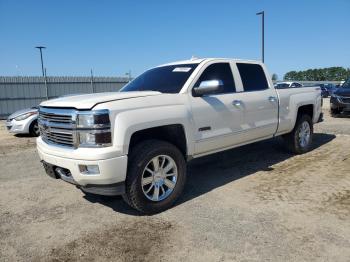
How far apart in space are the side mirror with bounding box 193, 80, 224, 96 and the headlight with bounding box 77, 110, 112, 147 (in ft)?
4.65

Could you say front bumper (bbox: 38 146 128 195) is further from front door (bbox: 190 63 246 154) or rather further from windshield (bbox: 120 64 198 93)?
windshield (bbox: 120 64 198 93)

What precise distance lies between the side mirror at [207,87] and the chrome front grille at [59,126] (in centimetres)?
165

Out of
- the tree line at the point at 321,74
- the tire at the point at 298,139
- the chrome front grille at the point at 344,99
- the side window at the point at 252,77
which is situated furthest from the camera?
the tree line at the point at 321,74

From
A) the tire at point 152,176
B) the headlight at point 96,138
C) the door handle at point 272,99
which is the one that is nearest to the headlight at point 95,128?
the headlight at point 96,138

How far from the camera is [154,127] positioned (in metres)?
4.34

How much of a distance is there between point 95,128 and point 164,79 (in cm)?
182

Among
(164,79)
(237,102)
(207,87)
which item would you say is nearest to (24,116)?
(164,79)

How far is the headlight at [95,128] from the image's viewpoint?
3.81 m

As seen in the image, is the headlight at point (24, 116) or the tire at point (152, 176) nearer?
the tire at point (152, 176)

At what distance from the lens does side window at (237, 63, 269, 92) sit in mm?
5848

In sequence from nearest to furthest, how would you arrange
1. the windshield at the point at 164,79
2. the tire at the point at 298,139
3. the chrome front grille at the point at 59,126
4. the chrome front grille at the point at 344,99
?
the chrome front grille at the point at 59,126
the windshield at the point at 164,79
the tire at the point at 298,139
the chrome front grille at the point at 344,99

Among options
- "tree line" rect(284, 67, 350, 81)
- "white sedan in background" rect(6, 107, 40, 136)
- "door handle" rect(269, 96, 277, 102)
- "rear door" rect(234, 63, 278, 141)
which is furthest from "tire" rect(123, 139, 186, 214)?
"tree line" rect(284, 67, 350, 81)

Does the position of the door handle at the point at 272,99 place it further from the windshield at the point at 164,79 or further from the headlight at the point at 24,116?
the headlight at the point at 24,116

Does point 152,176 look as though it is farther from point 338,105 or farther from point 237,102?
point 338,105
